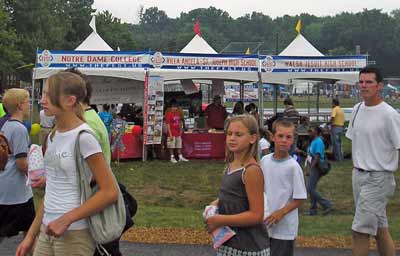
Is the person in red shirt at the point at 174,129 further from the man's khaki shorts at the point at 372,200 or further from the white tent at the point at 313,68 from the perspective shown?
the man's khaki shorts at the point at 372,200

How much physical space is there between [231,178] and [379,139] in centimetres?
250

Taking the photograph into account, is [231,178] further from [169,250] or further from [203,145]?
[203,145]

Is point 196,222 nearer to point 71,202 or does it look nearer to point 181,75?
point 71,202

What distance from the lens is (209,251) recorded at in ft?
23.2

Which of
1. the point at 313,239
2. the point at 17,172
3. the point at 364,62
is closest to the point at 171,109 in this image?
the point at 364,62

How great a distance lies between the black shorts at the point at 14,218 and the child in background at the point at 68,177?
2.51 m

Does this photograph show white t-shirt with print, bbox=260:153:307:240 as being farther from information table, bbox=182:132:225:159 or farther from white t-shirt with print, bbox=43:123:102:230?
information table, bbox=182:132:225:159

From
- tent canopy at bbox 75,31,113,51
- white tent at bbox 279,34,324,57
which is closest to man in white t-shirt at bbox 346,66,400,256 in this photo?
tent canopy at bbox 75,31,113,51

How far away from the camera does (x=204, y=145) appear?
60.8ft

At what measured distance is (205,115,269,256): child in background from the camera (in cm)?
361

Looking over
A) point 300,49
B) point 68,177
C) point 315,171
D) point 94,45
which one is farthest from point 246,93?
point 68,177

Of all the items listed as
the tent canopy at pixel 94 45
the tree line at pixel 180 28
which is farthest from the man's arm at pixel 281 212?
the tree line at pixel 180 28

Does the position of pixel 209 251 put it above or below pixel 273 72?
below

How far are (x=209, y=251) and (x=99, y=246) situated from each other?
3667 millimetres
